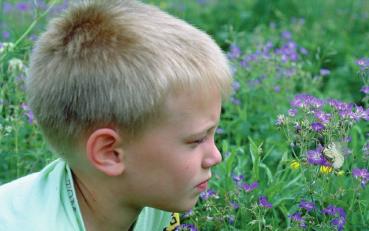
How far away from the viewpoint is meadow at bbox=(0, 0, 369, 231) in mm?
2594

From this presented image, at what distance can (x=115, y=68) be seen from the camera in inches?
88.8

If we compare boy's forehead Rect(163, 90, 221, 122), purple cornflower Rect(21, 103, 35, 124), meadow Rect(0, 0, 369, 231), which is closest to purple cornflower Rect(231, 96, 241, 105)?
meadow Rect(0, 0, 369, 231)

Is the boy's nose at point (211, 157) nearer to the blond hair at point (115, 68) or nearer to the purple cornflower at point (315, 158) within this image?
the blond hair at point (115, 68)

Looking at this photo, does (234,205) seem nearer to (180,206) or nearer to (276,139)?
(180,206)

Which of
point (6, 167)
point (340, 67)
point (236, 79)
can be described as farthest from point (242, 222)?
point (340, 67)

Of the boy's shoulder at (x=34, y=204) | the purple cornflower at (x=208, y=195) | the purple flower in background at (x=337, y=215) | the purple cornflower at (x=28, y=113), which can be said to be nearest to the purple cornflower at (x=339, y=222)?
the purple flower in background at (x=337, y=215)

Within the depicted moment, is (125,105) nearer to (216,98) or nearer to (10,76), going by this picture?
(216,98)

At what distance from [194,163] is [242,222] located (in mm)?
525

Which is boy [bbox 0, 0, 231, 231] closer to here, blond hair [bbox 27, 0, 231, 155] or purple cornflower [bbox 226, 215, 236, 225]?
blond hair [bbox 27, 0, 231, 155]

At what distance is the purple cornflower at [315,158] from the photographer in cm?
251

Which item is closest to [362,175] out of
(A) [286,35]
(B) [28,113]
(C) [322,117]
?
(C) [322,117]

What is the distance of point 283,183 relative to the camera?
→ 309 centimetres

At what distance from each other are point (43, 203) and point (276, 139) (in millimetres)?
1543

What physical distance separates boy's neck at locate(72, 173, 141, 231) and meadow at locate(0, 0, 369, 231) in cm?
28
